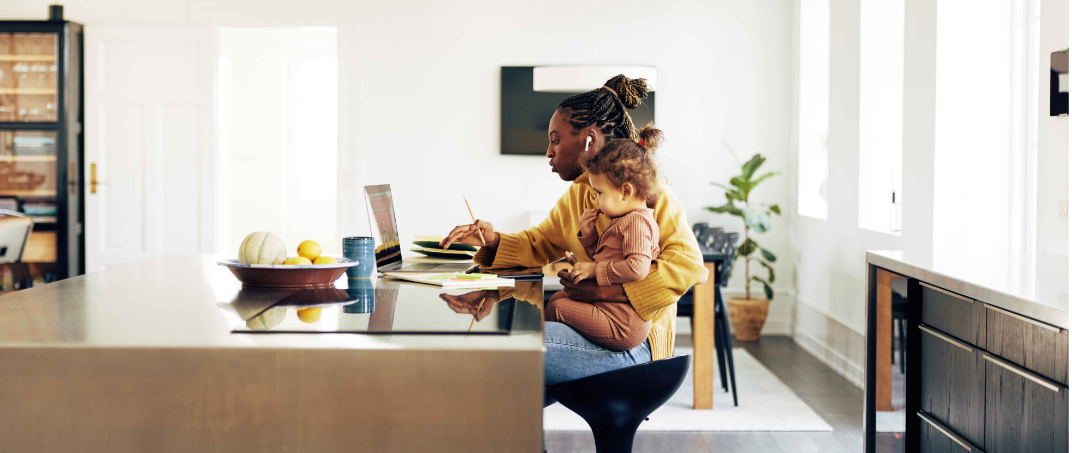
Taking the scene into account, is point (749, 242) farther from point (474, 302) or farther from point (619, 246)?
point (474, 302)

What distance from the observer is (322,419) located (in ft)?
2.94

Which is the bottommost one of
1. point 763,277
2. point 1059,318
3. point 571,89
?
point 763,277

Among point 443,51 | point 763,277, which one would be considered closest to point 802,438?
point 763,277

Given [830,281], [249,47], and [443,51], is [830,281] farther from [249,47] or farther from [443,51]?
[249,47]

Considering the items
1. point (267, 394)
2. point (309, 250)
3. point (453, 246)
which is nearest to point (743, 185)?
point (453, 246)

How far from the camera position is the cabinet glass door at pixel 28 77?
479 cm

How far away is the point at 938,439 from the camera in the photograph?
1864mm

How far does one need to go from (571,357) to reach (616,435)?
17 cm

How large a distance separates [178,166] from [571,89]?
2.65m

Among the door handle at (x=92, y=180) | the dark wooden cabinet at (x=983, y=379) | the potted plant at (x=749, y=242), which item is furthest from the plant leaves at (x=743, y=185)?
the door handle at (x=92, y=180)

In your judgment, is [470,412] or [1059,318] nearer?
[470,412]

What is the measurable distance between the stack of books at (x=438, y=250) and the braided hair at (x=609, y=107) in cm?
53

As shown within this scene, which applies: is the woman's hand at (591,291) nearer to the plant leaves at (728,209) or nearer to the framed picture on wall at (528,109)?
the plant leaves at (728,209)

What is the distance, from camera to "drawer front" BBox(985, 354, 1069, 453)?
1377 mm
